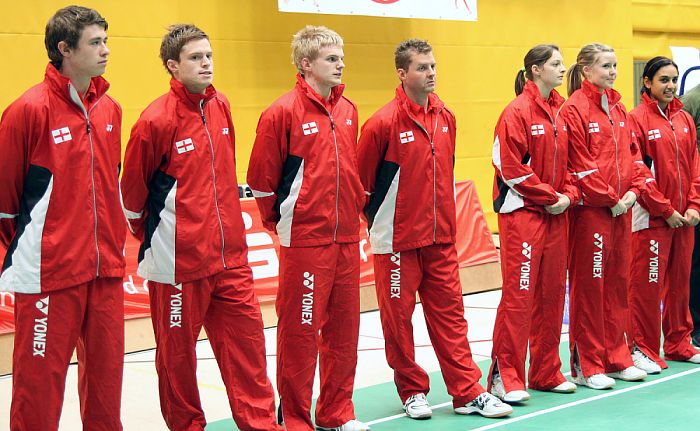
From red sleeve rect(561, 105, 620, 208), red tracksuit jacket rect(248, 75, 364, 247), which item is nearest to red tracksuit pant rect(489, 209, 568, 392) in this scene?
red sleeve rect(561, 105, 620, 208)

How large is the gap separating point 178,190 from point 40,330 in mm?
991

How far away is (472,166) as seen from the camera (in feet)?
40.9

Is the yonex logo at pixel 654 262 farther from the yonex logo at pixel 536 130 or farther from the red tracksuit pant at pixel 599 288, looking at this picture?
the yonex logo at pixel 536 130

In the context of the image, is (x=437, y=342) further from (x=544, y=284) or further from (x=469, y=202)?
(x=469, y=202)

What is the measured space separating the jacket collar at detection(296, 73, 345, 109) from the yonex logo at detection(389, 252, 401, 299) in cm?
99

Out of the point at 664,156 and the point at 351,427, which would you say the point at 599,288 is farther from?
the point at 351,427

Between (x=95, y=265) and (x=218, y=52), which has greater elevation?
(x=218, y=52)

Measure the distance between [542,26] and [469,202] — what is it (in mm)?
3582

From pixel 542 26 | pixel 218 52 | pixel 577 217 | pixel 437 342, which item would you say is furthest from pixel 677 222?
pixel 542 26

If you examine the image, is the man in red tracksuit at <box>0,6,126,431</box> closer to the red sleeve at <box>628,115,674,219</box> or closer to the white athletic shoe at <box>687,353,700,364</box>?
the red sleeve at <box>628,115,674,219</box>

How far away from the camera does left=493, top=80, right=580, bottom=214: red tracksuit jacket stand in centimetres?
599

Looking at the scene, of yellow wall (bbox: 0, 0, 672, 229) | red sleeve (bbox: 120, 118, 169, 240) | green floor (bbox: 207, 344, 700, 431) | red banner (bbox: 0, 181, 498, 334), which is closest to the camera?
red sleeve (bbox: 120, 118, 169, 240)

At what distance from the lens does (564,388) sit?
6.34 m

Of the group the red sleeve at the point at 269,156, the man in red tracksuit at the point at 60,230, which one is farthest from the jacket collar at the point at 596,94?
the man in red tracksuit at the point at 60,230
